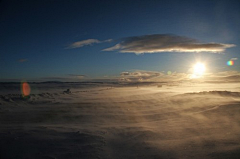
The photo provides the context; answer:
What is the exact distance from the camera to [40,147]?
5555 mm

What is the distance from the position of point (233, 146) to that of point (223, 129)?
2.06 metres

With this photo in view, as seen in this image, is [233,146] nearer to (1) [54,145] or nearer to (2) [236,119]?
(2) [236,119]

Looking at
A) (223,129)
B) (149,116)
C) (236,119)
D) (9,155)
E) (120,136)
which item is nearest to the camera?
(9,155)

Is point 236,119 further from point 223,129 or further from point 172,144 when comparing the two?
point 172,144

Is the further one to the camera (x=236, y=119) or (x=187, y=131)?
(x=236, y=119)

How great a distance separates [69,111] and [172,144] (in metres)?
8.15

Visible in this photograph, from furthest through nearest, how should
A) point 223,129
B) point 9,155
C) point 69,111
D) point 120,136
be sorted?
point 69,111, point 223,129, point 120,136, point 9,155

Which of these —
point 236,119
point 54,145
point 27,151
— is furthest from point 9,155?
point 236,119

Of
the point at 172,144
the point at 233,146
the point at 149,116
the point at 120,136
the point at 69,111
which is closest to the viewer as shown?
the point at 233,146

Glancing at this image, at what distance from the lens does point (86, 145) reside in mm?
5809

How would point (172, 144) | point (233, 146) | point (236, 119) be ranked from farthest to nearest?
point (236, 119)
point (172, 144)
point (233, 146)

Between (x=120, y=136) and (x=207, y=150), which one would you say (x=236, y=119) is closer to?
(x=207, y=150)

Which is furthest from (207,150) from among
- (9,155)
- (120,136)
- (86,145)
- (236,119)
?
(9,155)

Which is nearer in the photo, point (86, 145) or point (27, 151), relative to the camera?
point (27, 151)
